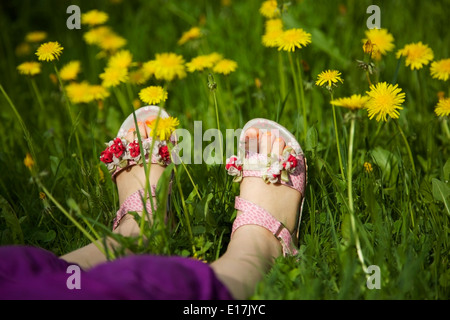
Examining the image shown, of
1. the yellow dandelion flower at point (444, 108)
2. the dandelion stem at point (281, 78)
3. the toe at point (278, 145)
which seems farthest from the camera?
the dandelion stem at point (281, 78)

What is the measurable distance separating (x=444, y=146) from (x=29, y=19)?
2047mm

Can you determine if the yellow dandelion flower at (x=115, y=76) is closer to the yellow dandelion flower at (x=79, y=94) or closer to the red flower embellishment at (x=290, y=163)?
the yellow dandelion flower at (x=79, y=94)

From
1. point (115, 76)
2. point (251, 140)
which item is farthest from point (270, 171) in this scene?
→ point (115, 76)

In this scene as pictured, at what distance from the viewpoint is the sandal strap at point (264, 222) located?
125cm

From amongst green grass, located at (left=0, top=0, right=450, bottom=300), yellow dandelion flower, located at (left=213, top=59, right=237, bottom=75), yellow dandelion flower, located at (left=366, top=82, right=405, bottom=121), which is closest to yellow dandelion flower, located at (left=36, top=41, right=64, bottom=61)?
green grass, located at (left=0, top=0, right=450, bottom=300)

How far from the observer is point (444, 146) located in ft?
5.04

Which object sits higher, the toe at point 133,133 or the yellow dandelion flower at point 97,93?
the yellow dandelion flower at point 97,93

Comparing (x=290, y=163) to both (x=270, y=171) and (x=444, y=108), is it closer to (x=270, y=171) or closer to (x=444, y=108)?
(x=270, y=171)

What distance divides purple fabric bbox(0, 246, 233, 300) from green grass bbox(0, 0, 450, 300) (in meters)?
0.12

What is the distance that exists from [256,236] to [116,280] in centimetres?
45

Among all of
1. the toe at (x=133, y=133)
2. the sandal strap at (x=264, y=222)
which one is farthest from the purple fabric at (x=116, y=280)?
the toe at (x=133, y=133)

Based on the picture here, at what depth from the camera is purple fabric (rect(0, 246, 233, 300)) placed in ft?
2.80

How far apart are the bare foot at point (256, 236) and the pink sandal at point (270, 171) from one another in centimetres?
1

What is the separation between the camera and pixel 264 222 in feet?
4.20
